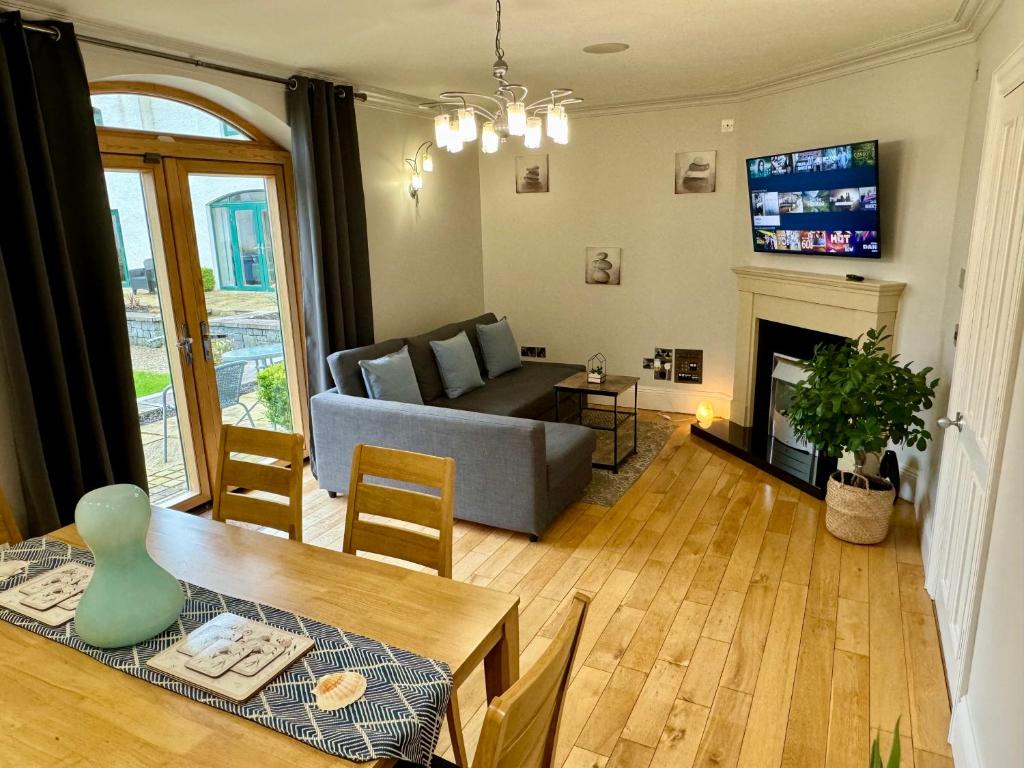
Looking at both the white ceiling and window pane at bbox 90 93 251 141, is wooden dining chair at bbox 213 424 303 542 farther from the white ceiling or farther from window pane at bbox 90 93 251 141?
window pane at bbox 90 93 251 141

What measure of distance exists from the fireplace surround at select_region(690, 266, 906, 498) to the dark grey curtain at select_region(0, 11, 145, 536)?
12.4 feet

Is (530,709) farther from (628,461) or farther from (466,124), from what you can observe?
(628,461)

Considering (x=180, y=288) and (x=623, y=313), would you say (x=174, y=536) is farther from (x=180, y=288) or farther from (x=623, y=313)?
(x=623, y=313)

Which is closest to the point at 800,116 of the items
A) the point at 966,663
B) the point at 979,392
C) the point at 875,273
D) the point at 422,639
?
the point at 875,273

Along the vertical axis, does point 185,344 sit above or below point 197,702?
above

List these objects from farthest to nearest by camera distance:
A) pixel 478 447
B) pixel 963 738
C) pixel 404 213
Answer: pixel 404 213
pixel 478 447
pixel 963 738

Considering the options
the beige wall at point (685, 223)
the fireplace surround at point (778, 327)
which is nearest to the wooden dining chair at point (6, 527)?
the fireplace surround at point (778, 327)

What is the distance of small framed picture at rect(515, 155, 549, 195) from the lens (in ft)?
18.8

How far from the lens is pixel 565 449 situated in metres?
3.75

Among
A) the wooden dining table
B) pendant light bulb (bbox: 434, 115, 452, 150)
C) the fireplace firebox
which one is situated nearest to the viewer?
the wooden dining table

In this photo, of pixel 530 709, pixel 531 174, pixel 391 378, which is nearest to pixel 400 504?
pixel 530 709

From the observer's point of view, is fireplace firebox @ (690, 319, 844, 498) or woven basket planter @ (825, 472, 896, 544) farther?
fireplace firebox @ (690, 319, 844, 498)

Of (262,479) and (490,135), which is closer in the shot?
(262,479)

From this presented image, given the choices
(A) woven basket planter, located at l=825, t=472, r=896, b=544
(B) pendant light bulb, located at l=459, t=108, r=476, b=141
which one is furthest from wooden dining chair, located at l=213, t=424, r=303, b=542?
(A) woven basket planter, located at l=825, t=472, r=896, b=544
